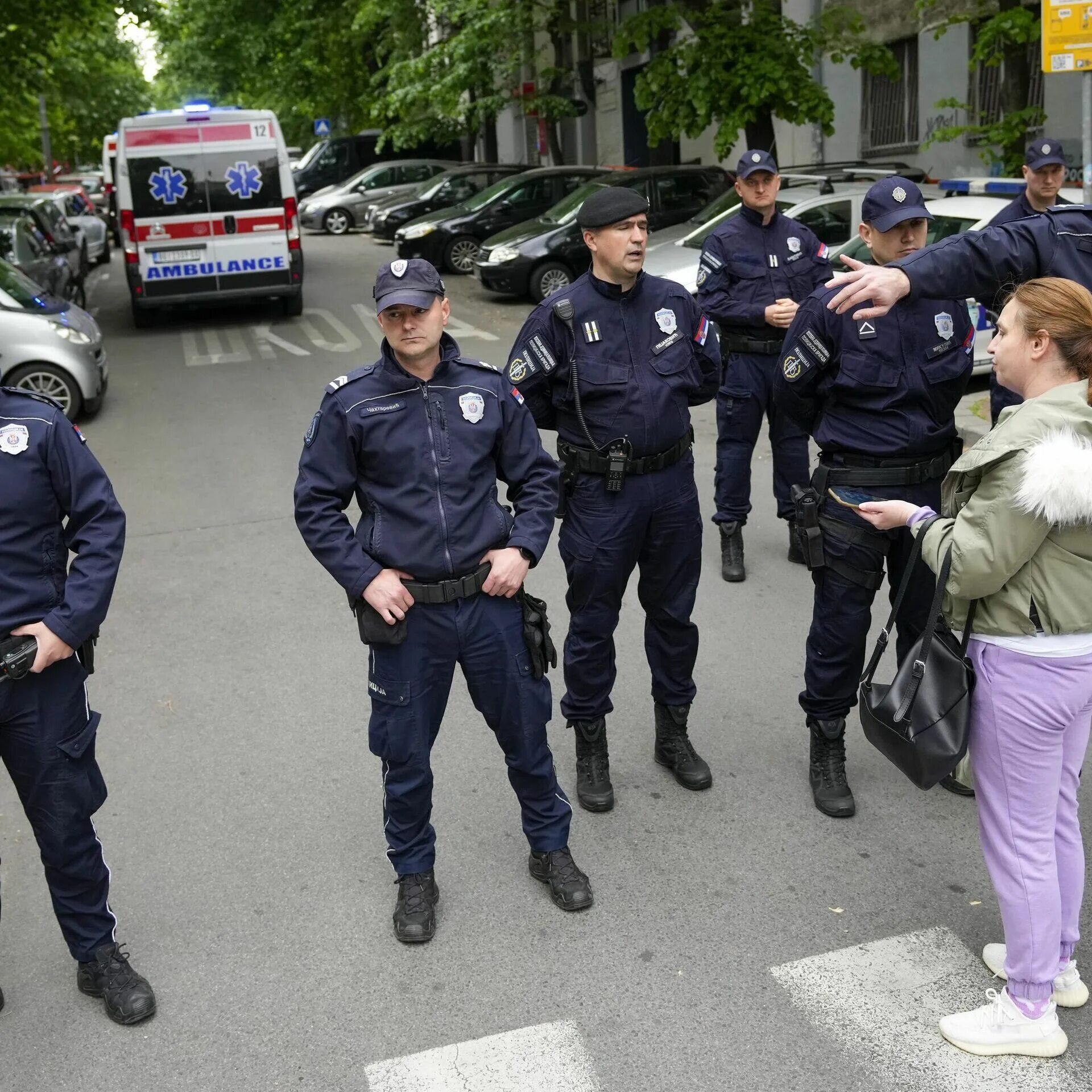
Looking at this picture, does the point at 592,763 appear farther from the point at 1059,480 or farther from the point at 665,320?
the point at 1059,480

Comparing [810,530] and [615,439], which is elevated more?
[615,439]

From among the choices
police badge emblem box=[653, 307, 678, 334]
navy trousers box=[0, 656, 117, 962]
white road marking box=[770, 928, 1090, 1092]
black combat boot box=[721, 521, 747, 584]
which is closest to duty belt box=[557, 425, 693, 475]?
police badge emblem box=[653, 307, 678, 334]

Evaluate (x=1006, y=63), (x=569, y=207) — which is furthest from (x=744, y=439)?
(x=569, y=207)

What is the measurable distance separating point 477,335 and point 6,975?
39.4ft

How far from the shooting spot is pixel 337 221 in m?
30.0

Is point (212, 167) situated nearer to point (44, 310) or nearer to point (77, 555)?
point (44, 310)

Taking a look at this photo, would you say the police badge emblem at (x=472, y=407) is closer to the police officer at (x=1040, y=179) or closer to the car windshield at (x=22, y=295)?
the police officer at (x=1040, y=179)

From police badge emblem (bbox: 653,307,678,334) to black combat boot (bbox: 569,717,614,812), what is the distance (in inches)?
54.1

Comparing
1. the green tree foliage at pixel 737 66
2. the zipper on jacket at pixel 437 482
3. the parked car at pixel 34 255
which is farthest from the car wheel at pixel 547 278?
the zipper on jacket at pixel 437 482

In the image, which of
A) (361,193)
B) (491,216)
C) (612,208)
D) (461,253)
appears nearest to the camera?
(612,208)

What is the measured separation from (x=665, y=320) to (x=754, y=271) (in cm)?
261

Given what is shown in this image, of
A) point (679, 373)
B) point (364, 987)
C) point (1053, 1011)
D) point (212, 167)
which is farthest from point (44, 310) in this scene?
point (1053, 1011)

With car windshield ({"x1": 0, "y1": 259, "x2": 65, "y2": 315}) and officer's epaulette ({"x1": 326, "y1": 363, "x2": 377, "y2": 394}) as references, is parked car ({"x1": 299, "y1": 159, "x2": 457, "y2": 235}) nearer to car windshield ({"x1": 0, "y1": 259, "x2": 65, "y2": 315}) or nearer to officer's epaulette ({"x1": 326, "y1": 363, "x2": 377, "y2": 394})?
car windshield ({"x1": 0, "y1": 259, "x2": 65, "y2": 315})

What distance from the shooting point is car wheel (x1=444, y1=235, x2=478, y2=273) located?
20531 mm
